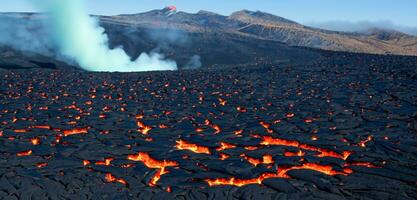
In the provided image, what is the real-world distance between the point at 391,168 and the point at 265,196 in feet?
Answer: 11.8

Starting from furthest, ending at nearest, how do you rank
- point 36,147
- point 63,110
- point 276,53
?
point 276,53
point 63,110
point 36,147

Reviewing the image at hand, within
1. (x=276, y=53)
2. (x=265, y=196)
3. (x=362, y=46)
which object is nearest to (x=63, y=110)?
(x=265, y=196)

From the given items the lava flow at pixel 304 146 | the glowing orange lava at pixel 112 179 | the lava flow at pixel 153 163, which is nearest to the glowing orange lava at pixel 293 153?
the lava flow at pixel 304 146

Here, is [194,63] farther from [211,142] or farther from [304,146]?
[304,146]

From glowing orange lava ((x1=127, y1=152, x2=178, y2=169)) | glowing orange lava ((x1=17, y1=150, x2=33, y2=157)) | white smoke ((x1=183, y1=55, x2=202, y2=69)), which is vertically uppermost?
glowing orange lava ((x1=127, y1=152, x2=178, y2=169))

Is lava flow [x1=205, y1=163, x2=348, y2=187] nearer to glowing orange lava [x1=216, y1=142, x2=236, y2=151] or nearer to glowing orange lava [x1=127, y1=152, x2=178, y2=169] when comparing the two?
glowing orange lava [x1=127, y1=152, x2=178, y2=169]

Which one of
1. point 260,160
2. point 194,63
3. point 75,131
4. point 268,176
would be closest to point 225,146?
point 260,160

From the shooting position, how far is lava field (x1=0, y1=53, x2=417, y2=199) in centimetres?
923

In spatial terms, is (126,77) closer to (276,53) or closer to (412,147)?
(412,147)

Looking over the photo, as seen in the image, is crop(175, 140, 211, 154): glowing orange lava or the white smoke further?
the white smoke

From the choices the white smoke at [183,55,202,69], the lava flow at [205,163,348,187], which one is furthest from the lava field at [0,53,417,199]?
the white smoke at [183,55,202,69]

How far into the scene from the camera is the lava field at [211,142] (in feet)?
30.3

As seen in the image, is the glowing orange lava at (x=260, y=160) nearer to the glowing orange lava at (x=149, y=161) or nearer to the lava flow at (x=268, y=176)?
the lava flow at (x=268, y=176)

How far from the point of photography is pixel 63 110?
18.0 m
